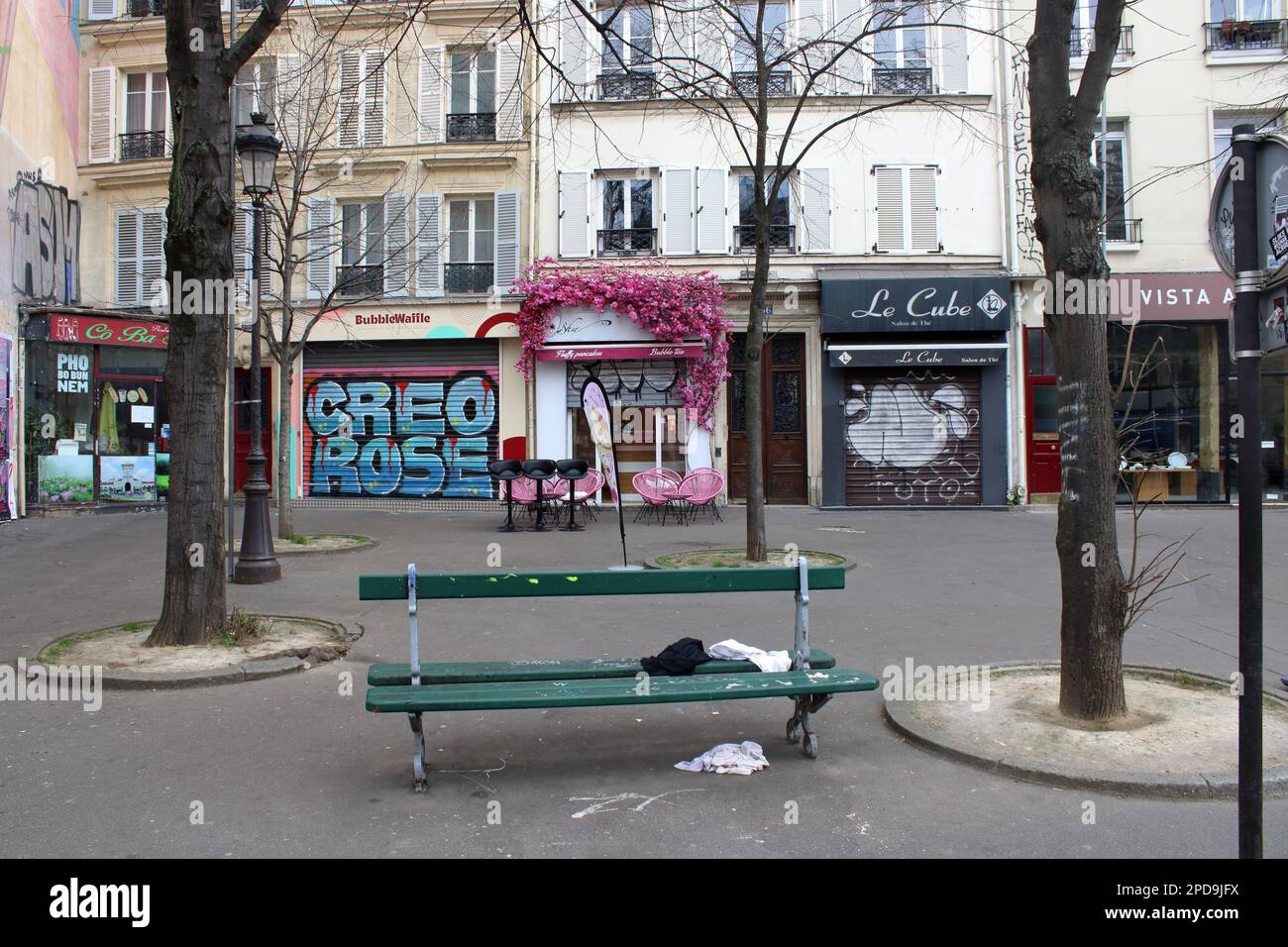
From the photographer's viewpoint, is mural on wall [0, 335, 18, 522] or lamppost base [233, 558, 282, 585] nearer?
lamppost base [233, 558, 282, 585]

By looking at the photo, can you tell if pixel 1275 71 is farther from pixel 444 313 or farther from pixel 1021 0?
pixel 444 313

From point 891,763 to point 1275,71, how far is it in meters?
18.9

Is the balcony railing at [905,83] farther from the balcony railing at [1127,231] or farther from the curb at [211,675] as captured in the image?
the curb at [211,675]

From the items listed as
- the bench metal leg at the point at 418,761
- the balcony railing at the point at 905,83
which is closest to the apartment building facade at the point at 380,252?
the balcony railing at the point at 905,83

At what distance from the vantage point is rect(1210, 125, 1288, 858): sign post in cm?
330

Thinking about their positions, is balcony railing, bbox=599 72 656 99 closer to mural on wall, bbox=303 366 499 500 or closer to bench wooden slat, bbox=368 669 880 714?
mural on wall, bbox=303 366 499 500

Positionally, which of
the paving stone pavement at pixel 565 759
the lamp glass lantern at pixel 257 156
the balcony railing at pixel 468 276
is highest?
the balcony railing at pixel 468 276

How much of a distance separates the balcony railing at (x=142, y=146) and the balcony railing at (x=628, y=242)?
9430 millimetres

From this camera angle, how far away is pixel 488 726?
18.6ft

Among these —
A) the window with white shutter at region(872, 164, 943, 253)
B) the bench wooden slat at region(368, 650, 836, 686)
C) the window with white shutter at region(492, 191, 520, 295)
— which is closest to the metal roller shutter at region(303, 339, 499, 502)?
the window with white shutter at region(492, 191, 520, 295)

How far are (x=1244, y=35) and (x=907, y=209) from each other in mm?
6937

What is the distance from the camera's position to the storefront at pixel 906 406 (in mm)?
19047

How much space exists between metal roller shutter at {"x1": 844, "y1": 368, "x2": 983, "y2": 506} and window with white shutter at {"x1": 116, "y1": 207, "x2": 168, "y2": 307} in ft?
47.8

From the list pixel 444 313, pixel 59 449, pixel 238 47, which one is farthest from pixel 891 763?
pixel 59 449
